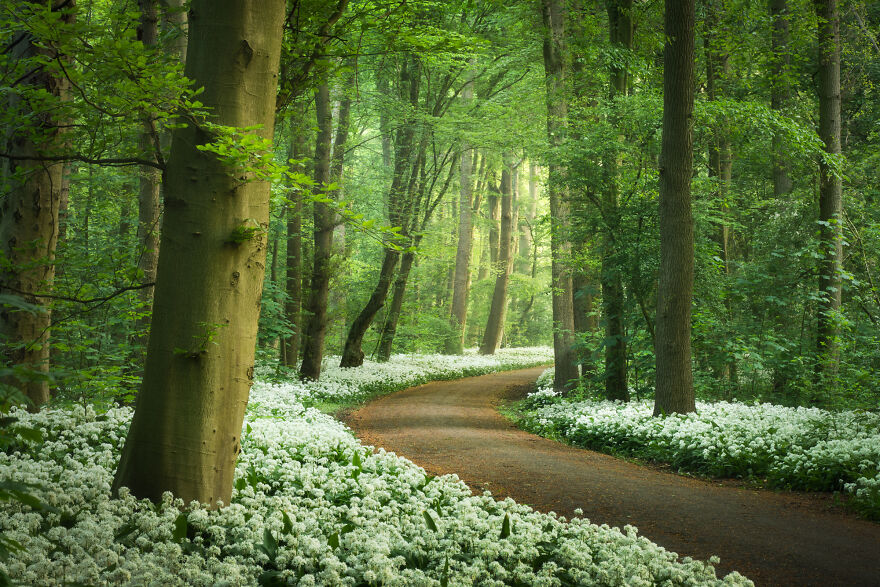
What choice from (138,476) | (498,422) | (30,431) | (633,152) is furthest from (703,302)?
(30,431)

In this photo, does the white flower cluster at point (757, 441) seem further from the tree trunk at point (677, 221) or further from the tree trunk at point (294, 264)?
the tree trunk at point (294, 264)

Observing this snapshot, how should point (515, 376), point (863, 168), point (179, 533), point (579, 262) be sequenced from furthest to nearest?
1. point (515, 376)
2. point (863, 168)
3. point (579, 262)
4. point (179, 533)

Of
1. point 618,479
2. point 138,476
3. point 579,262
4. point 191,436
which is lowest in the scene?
point 618,479

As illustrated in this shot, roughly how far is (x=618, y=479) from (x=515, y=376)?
661 inches

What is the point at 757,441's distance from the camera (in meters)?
8.45

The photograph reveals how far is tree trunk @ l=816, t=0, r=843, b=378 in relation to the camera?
12.0 metres

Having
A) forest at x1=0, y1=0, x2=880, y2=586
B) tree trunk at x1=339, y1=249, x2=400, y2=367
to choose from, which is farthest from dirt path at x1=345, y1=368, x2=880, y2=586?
tree trunk at x1=339, y1=249, x2=400, y2=367

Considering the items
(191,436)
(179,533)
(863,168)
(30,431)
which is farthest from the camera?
(863,168)

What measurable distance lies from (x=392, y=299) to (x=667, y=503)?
16.6 m

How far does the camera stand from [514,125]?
781 inches

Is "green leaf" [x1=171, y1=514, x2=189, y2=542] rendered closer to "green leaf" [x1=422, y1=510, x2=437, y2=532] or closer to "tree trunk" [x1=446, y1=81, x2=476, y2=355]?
"green leaf" [x1=422, y1=510, x2=437, y2=532]

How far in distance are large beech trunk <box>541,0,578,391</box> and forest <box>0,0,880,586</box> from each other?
0.35 feet

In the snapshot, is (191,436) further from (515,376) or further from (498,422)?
(515,376)

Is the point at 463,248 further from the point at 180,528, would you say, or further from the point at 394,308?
the point at 180,528
